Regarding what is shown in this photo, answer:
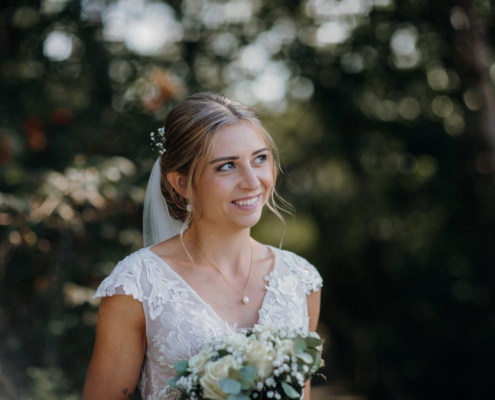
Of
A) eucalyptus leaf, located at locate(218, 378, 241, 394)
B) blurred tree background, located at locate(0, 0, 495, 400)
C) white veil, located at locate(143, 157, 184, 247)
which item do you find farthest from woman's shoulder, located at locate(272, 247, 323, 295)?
blurred tree background, located at locate(0, 0, 495, 400)

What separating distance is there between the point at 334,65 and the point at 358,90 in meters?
0.36

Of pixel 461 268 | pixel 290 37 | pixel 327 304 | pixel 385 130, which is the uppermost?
pixel 290 37

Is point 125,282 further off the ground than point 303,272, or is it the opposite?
point 125,282

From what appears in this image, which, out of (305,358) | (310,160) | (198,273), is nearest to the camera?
(305,358)

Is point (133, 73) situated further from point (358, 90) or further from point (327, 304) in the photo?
point (327, 304)

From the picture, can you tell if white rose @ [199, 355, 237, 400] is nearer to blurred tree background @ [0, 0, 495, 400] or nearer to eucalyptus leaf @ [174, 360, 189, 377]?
eucalyptus leaf @ [174, 360, 189, 377]

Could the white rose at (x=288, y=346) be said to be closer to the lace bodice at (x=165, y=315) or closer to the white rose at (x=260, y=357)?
the white rose at (x=260, y=357)

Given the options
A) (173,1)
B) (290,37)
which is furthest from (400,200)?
(173,1)

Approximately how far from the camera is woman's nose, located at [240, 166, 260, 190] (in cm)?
251

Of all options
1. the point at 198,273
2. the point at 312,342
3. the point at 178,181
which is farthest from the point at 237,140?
the point at 312,342

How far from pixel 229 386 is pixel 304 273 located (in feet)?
3.58

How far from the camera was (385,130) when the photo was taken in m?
6.49

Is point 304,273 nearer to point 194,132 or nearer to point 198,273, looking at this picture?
point 198,273

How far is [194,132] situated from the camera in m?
2.61
